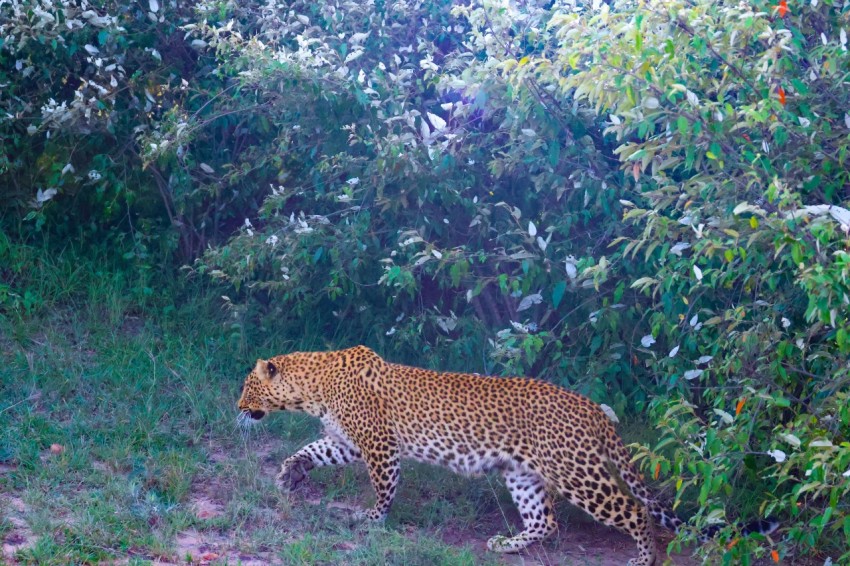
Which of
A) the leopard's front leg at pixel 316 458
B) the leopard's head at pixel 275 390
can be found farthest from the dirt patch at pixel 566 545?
the leopard's head at pixel 275 390

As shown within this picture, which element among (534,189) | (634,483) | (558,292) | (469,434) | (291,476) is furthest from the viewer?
(534,189)

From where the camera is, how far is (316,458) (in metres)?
6.29

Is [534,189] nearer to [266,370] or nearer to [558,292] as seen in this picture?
[558,292]

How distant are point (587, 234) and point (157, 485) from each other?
3125mm

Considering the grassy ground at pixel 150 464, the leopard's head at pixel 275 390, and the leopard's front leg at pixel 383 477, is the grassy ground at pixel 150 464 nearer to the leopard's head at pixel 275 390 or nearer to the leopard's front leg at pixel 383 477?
the leopard's front leg at pixel 383 477

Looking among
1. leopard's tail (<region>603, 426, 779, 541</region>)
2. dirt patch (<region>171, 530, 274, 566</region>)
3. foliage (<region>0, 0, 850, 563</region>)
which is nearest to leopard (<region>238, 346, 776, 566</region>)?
leopard's tail (<region>603, 426, 779, 541</region>)

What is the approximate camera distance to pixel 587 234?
684cm

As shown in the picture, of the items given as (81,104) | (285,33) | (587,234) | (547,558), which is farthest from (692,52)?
(81,104)

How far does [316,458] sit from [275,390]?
1.71ft

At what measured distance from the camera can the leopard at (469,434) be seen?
18.4ft

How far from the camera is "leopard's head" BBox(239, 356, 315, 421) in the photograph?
21.1 feet

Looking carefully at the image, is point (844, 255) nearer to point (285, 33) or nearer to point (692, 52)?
point (692, 52)

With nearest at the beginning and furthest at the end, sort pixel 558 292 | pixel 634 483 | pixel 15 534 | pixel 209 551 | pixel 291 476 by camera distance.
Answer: pixel 15 534 → pixel 209 551 → pixel 634 483 → pixel 558 292 → pixel 291 476

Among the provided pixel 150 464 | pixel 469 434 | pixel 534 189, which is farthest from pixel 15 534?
pixel 534 189
